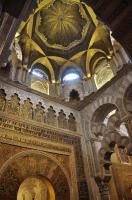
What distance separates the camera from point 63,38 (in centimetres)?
1088

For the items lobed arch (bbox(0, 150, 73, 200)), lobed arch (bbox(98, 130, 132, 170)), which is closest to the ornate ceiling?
lobed arch (bbox(98, 130, 132, 170))

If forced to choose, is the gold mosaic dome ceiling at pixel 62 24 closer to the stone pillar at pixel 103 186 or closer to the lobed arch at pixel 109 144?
the lobed arch at pixel 109 144

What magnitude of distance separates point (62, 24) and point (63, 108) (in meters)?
4.70

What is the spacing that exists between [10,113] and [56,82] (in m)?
3.64

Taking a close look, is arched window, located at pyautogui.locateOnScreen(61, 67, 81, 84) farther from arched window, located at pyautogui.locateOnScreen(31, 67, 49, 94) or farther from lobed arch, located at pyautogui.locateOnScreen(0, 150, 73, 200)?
lobed arch, located at pyautogui.locateOnScreen(0, 150, 73, 200)

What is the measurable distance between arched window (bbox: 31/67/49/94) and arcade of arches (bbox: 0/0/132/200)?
6 centimetres

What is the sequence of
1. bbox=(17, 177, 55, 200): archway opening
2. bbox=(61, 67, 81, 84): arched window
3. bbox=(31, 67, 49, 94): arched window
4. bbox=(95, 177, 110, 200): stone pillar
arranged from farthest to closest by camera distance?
bbox=(61, 67, 81, 84): arched window, bbox=(31, 67, 49, 94): arched window, bbox=(95, 177, 110, 200): stone pillar, bbox=(17, 177, 55, 200): archway opening

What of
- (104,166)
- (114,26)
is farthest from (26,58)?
(114,26)

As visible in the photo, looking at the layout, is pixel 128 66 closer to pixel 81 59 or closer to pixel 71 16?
pixel 81 59

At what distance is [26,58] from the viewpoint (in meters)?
9.66

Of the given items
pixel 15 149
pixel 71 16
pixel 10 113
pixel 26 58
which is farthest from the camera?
pixel 71 16

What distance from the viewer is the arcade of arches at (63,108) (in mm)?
6742

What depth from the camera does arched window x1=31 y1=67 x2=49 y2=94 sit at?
947 centimetres

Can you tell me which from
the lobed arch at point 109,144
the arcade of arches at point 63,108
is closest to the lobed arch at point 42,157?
the arcade of arches at point 63,108
